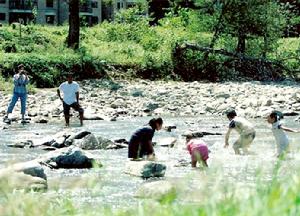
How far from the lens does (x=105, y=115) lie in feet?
94.8

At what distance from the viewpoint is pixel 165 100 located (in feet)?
108

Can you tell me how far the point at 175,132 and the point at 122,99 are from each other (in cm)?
1008

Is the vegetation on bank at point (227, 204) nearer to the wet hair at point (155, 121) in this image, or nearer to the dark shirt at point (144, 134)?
the wet hair at point (155, 121)

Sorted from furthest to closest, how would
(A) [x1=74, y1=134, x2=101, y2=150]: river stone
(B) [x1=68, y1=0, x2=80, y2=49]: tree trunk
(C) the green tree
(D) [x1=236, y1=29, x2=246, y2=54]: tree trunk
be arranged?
1. (B) [x1=68, y1=0, x2=80, y2=49]: tree trunk
2. (D) [x1=236, y1=29, x2=246, y2=54]: tree trunk
3. (C) the green tree
4. (A) [x1=74, y1=134, x2=101, y2=150]: river stone

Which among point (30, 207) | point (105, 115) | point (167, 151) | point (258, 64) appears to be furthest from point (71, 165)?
point (258, 64)

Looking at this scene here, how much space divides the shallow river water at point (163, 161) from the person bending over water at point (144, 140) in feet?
1.32

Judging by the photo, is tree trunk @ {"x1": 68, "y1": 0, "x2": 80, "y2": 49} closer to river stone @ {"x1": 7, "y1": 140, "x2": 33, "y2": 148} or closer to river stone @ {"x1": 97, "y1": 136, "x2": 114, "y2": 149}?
river stone @ {"x1": 7, "y1": 140, "x2": 33, "y2": 148}

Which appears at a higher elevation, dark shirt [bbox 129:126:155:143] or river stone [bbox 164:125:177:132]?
dark shirt [bbox 129:126:155:143]

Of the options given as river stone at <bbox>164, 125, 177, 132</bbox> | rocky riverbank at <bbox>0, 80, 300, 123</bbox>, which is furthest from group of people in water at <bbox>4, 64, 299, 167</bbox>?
rocky riverbank at <bbox>0, 80, 300, 123</bbox>

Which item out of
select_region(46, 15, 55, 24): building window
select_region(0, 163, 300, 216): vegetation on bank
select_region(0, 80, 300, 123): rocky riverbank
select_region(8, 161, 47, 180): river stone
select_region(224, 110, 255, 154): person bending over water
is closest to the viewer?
select_region(0, 163, 300, 216): vegetation on bank

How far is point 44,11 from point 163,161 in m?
70.2

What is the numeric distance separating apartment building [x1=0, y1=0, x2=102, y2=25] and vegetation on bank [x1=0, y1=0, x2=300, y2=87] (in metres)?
32.6

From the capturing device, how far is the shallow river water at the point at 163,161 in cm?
491

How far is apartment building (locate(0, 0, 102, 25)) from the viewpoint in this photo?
268 ft
